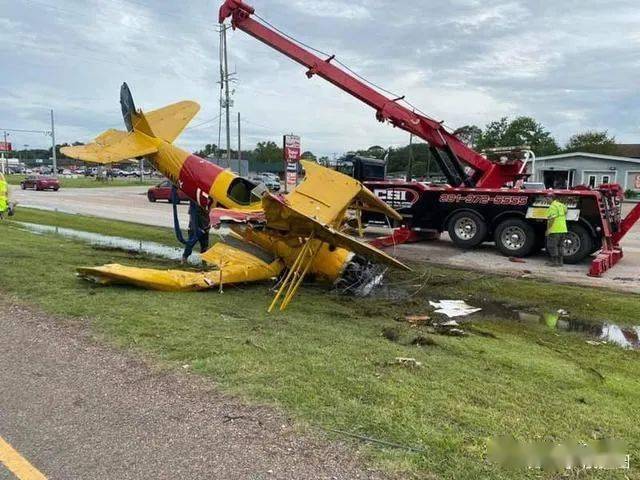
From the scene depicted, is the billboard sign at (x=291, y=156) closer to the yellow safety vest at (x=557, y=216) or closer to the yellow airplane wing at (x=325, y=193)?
the yellow safety vest at (x=557, y=216)

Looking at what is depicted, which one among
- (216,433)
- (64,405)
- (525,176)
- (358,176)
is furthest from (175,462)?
(358,176)

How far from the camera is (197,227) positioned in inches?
473

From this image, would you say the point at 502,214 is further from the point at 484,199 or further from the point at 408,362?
the point at 408,362

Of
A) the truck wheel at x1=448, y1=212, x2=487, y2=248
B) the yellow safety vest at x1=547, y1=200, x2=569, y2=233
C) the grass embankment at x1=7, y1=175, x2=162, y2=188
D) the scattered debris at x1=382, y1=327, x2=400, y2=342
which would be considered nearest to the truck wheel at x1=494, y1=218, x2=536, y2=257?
the truck wheel at x1=448, y1=212, x2=487, y2=248

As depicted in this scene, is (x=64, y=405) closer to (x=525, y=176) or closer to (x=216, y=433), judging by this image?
(x=216, y=433)

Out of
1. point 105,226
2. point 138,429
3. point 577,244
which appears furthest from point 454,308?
point 105,226

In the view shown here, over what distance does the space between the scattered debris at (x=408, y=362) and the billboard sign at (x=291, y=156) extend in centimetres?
1589

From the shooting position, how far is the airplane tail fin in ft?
38.8

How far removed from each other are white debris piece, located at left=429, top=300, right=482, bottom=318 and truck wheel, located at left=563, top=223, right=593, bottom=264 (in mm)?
5659

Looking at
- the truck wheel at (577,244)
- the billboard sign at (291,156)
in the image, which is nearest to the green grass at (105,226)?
the billboard sign at (291,156)

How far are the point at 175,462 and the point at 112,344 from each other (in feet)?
8.37

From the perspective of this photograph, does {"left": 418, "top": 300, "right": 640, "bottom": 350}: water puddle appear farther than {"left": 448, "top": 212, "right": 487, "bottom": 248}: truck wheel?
No

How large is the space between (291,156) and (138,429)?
1809 cm

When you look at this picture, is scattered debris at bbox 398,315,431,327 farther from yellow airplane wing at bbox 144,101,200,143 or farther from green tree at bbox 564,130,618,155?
green tree at bbox 564,130,618,155
